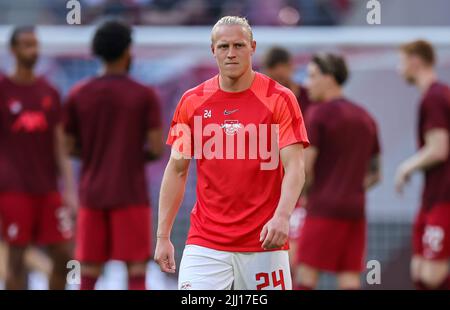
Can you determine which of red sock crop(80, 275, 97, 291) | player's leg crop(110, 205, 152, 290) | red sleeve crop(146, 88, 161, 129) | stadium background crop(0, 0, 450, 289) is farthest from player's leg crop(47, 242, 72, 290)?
stadium background crop(0, 0, 450, 289)

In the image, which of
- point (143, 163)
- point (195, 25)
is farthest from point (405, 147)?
point (143, 163)

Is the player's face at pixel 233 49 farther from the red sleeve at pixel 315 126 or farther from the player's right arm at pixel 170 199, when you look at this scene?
the red sleeve at pixel 315 126

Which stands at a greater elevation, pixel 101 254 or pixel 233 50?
pixel 233 50

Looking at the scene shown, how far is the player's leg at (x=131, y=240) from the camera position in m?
8.18

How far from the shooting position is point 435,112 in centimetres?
916

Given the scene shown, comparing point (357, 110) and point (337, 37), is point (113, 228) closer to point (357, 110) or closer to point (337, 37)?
point (357, 110)

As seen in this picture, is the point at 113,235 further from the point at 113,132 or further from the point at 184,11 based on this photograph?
the point at 184,11

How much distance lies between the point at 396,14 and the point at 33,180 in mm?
4723

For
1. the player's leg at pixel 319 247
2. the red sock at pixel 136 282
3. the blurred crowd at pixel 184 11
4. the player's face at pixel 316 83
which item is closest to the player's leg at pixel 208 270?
the red sock at pixel 136 282

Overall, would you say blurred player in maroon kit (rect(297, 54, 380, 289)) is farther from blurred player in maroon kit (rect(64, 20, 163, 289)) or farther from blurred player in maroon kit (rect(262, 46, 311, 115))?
blurred player in maroon kit (rect(64, 20, 163, 289))

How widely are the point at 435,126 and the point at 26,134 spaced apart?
10.4 feet

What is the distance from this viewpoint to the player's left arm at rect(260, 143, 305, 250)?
5.39 meters
